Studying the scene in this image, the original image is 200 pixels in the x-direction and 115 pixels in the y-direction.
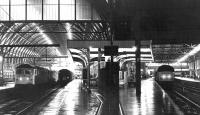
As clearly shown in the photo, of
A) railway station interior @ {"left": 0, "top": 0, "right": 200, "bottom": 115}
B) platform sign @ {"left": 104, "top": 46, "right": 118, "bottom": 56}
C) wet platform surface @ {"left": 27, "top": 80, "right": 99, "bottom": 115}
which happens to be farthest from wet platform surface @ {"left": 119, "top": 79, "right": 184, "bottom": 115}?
platform sign @ {"left": 104, "top": 46, "right": 118, "bottom": 56}

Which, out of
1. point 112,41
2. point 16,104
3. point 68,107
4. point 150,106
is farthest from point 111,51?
point 16,104

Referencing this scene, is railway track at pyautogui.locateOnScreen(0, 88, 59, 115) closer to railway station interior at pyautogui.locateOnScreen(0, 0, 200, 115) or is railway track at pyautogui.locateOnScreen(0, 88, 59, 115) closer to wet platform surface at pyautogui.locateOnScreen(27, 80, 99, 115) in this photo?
railway station interior at pyautogui.locateOnScreen(0, 0, 200, 115)

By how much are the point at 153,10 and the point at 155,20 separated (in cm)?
129

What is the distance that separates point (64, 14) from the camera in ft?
136

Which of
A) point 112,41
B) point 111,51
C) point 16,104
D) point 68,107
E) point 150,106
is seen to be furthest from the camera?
point 112,41

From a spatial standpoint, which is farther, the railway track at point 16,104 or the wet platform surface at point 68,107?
the railway track at point 16,104

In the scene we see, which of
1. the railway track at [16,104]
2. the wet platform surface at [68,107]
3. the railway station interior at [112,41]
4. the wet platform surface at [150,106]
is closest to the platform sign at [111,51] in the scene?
the railway station interior at [112,41]

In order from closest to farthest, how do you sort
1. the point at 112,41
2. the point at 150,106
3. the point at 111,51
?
the point at 150,106
the point at 111,51
the point at 112,41

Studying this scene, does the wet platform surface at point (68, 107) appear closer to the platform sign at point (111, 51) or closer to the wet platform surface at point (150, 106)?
the wet platform surface at point (150, 106)

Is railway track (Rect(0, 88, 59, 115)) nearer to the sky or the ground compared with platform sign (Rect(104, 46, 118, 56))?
nearer to the ground

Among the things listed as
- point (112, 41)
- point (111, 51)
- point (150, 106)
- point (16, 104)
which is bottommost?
point (16, 104)

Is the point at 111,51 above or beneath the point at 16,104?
above

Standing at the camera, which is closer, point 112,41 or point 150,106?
point 150,106

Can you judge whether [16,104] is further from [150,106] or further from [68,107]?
[150,106]
